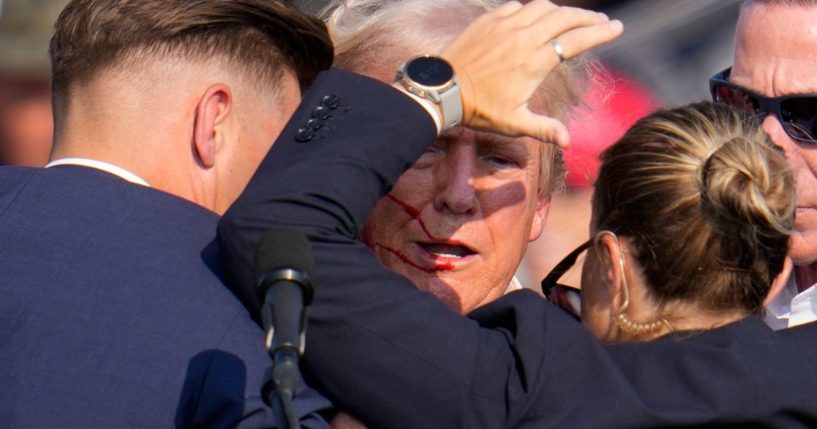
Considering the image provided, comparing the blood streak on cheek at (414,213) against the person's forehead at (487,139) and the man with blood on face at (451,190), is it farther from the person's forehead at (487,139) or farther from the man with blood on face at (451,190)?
the person's forehead at (487,139)

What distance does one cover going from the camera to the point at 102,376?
2387 millimetres

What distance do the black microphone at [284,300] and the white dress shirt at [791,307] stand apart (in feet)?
5.76

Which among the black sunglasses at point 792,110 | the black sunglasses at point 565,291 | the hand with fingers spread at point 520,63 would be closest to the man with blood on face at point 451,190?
the black sunglasses at point 565,291

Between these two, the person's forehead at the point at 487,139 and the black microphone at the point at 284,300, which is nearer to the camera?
the black microphone at the point at 284,300

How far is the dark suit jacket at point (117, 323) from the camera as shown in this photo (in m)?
2.38

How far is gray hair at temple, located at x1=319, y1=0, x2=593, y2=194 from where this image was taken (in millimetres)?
3191

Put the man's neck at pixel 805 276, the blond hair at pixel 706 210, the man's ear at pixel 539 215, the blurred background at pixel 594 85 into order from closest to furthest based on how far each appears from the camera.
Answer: the blond hair at pixel 706 210
the man's ear at pixel 539 215
the man's neck at pixel 805 276
the blurred background at pixel 594 85

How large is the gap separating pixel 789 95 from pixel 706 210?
1103mm

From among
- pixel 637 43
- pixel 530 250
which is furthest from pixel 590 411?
pixel 637 43

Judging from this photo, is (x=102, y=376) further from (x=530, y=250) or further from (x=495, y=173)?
(x=530, y=250)

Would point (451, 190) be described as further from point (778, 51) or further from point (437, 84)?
point (778, 51)

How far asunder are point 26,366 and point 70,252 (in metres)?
0.21

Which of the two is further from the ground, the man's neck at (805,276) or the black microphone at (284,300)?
the black microphone at (284,300)

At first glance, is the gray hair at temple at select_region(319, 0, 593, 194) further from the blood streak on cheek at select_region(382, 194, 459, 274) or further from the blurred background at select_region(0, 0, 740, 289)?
the blood streak on cheek at select_region(382, 194, 459, 274)
